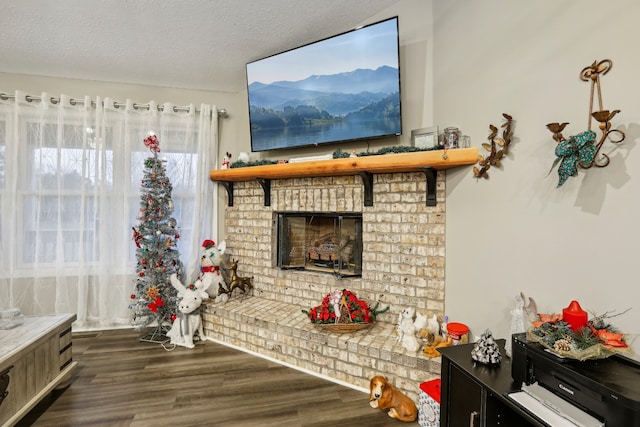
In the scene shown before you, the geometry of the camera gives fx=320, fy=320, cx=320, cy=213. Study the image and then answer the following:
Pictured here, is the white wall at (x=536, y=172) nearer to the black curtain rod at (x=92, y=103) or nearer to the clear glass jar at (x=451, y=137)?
the clear glass jar at (x=451, y=137)

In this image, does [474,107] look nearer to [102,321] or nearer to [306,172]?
[306,172]

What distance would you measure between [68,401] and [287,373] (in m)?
1.47

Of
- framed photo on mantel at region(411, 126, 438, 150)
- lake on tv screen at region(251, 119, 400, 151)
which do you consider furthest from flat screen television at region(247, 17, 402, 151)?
framed photo on mantel at region(411, 126, 438, 150)

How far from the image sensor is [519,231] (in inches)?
71.1

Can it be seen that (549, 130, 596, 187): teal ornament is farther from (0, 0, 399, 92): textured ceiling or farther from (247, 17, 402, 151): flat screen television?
(0, 0, 399, 92): textured ceiling

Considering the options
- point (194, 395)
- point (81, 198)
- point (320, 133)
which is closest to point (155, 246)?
point (81, 198)

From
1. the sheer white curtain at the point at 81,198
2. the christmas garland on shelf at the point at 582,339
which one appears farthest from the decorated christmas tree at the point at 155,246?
the christmas garland on shelf at the point at 582,339

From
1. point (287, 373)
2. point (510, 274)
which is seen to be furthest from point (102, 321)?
point (510, 274)

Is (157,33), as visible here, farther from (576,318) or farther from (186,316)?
(576,318)

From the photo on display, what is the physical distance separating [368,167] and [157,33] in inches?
87.8

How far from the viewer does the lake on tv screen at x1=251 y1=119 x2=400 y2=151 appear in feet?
8.46

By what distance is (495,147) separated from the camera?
6.36 feet

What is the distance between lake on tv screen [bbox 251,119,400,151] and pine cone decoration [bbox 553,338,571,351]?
5.68 feet

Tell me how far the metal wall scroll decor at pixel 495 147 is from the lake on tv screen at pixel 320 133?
0.71 metres
